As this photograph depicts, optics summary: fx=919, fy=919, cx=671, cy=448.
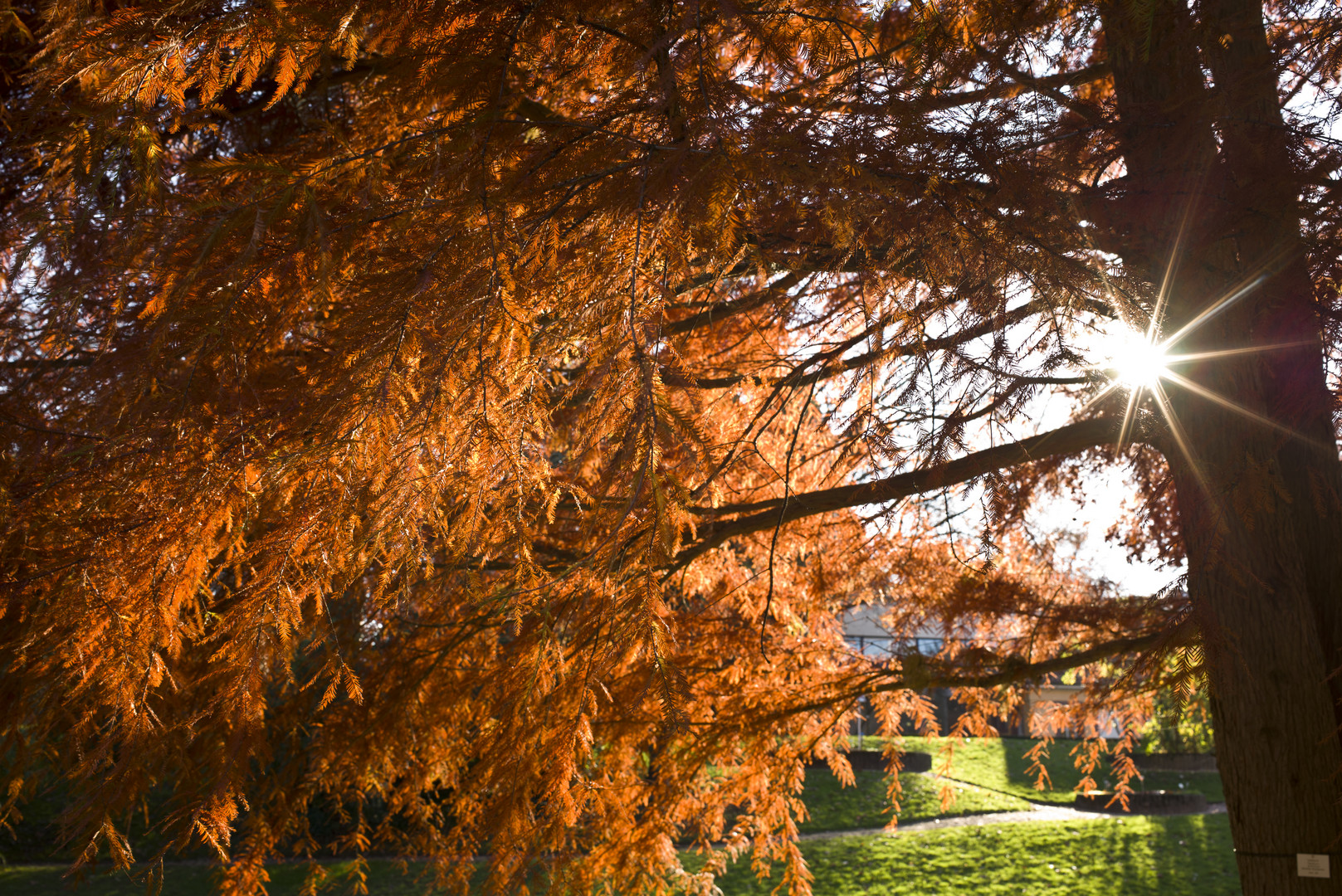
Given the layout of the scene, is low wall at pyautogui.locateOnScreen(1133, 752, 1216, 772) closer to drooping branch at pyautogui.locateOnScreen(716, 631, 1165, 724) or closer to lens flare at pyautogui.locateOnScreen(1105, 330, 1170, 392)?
drooping branch at pyautogui.locateOnScreen(716, 631, 1165, 724)

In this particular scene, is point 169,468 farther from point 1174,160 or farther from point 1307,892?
point 1307,892

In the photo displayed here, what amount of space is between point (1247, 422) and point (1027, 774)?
11.4 m

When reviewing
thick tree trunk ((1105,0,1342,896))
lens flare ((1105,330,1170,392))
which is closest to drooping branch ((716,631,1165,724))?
thick tree trunk ((1105,0,1342,896))

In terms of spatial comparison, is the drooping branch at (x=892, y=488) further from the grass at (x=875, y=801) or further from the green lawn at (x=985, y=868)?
the grass at (x=875, y=801)

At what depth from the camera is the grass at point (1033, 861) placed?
9664 millimetres

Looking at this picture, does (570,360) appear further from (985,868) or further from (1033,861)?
(1033,861)

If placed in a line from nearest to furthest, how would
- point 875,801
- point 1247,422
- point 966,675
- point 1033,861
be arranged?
point 1247,422, point 966,675, point 1033,861, point 875,801

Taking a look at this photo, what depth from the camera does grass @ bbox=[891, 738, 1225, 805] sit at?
15188 millimetres

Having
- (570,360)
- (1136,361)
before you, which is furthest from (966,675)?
(570,360)

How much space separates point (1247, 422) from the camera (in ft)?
13.5

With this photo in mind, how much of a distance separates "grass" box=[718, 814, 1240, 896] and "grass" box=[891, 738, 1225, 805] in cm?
233

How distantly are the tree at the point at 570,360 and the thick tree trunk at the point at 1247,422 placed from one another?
21 millimetres

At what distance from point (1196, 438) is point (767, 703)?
8.67 ft

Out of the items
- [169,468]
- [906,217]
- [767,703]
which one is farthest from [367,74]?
[767,703]
